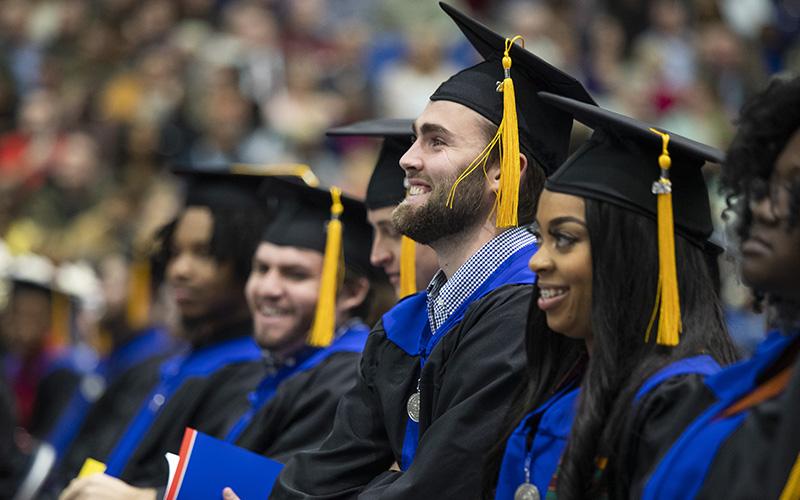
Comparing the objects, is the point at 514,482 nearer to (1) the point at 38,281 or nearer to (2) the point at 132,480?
(2) the point at 132,480

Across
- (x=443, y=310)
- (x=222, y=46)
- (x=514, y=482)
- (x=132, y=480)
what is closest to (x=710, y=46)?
(x=222, y=46)

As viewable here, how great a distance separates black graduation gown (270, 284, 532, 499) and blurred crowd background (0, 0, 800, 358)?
6075mm

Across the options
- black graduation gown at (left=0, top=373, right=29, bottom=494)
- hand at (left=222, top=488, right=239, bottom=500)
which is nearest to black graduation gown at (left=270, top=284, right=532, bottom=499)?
hand at (left=222, top=488, right=239, bottom=500)

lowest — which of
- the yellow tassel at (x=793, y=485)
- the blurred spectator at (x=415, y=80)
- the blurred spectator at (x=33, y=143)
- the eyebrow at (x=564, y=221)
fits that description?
the yellow tassel at (x=793, y=485)

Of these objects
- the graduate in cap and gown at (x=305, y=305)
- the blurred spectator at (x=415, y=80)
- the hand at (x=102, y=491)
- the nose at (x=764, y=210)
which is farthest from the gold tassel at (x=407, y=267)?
the blurred spectator at (x=415, y=80)

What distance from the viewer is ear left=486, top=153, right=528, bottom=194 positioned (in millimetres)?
3807

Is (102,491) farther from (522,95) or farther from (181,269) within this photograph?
(522,95)

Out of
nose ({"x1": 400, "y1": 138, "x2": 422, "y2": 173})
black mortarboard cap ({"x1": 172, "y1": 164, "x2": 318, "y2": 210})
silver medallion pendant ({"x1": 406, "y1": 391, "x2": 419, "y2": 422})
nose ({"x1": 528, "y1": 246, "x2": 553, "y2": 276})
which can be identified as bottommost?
silver medallion pendant ({"x1": 406, "y1": 391, "x2": 419, "y2": 422})

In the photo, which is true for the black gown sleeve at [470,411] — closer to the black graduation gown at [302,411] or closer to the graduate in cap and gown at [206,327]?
the black graduation gown at [302,411]

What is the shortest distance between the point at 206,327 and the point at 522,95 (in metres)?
2.67

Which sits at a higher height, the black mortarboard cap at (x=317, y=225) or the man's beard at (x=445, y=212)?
the black mortarboard cap at (x=317, y=225)

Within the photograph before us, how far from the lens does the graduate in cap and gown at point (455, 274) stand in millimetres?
3551

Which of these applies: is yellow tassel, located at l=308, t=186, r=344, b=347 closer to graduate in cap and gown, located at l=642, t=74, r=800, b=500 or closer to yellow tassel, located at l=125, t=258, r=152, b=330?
yellow tassel, located at l=125, t=258, r=152, b=330

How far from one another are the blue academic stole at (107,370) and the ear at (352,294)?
2.81 meters
